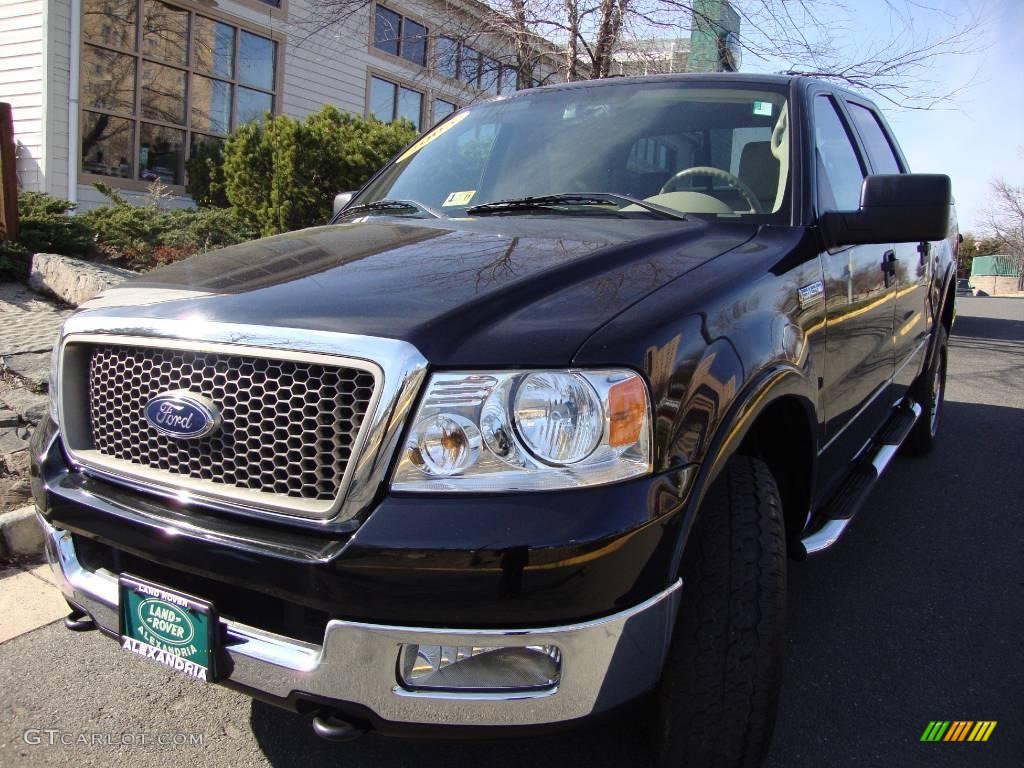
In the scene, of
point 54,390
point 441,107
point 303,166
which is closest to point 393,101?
point 441,107

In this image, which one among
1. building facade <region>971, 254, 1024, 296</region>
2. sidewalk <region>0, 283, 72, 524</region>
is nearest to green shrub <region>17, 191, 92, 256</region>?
sidewalk <region>0, 283, 72, 524</region>

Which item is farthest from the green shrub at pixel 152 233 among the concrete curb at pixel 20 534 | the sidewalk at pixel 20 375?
the concrete curb at pixel 20 534

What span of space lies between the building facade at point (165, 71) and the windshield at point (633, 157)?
6.57 m

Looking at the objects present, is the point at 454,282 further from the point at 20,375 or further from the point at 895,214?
the point at 20,375

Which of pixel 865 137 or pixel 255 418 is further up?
pixel 865 137

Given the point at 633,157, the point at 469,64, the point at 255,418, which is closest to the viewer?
the point at 255,418

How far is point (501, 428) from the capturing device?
5.11 feet

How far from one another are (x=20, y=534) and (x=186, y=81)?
1080 centimetres

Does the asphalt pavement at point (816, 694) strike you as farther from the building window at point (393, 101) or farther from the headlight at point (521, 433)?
the building window at point (393, 101)

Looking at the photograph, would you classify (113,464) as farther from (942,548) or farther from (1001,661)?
(942,548)

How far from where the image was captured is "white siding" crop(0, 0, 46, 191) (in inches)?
418

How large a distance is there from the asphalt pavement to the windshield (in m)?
1.45

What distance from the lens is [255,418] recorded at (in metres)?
1.69

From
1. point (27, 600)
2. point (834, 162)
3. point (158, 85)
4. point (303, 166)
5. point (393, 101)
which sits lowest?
point (27, 600)
